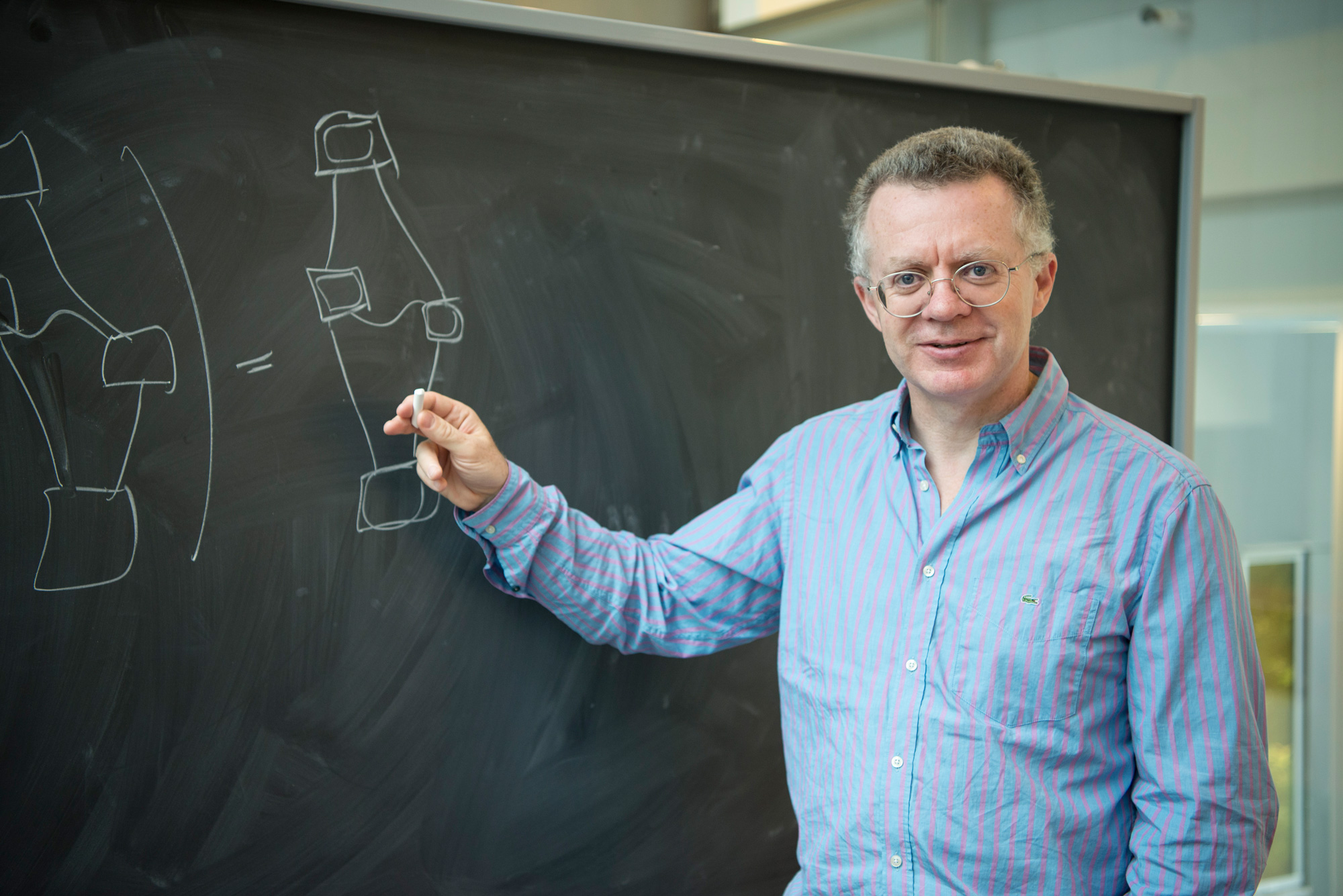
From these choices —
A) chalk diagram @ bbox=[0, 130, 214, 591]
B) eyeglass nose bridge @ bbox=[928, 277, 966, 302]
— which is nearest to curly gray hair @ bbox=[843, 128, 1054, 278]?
eyeglass nose bridge @ bbox=[928, 277, 966, 302]

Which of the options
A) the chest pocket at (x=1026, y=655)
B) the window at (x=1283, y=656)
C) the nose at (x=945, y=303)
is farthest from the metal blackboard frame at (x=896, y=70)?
the window at (x=1283, y=656)

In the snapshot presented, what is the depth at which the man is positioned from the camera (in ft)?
3.34

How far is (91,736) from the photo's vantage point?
3.62 ft

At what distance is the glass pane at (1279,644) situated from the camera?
104 inches

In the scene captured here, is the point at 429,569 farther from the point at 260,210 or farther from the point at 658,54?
the point at 658,54

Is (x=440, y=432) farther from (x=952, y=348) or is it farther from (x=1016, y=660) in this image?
(x=1016, y=660)

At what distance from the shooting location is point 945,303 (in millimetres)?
1072

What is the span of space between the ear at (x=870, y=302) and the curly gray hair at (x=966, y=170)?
0.07ft

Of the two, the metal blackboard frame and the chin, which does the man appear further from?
the metal blackboard frame

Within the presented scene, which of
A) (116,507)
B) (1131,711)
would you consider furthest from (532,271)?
(1131,711)

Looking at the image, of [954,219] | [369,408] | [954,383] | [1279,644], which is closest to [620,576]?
[369,408]

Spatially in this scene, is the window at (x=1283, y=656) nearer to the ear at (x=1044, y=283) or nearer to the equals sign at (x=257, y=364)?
the ear at (x=1044, y=283)

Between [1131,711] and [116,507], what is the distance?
4.13ft

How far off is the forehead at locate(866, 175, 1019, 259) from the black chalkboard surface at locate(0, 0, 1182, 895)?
0.39m
